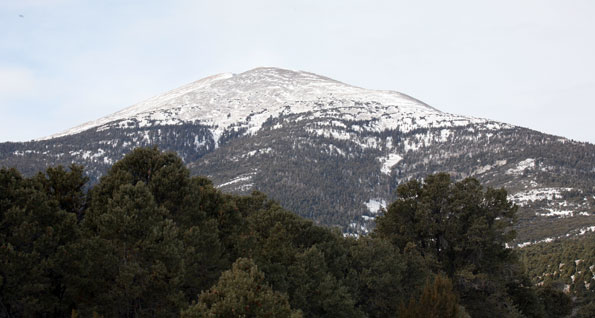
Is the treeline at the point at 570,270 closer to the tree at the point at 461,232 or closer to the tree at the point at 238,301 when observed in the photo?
the tree at the point at 461,232

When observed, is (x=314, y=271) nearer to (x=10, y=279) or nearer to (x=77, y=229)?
(x=77, y=229)

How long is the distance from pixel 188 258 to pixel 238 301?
31.0ft

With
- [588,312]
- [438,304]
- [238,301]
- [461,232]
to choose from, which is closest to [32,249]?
[238,301]

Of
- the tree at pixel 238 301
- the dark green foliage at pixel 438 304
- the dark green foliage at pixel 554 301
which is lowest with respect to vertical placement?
the dark green foliage at pixel 554 301

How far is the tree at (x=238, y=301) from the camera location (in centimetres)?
1666

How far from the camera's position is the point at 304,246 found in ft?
125

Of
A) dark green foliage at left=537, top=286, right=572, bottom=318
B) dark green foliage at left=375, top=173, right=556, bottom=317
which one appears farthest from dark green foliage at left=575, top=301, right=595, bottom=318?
dark green foliage at left=375, top=173, right=556, bottom=317

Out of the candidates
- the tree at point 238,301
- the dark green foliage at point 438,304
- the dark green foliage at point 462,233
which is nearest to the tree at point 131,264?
the tree at point 238,301

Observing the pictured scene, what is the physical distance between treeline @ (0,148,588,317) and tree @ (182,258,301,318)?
46 millimetres

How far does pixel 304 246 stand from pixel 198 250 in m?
12.6

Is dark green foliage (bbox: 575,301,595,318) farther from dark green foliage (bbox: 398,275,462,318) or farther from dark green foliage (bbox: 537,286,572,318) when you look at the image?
dark green foliage (bbox: 398,275,462,318)

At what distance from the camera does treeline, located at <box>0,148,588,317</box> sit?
20734 millimetres

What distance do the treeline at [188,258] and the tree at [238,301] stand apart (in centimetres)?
5

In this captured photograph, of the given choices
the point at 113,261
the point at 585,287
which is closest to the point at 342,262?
the point at 113,261
